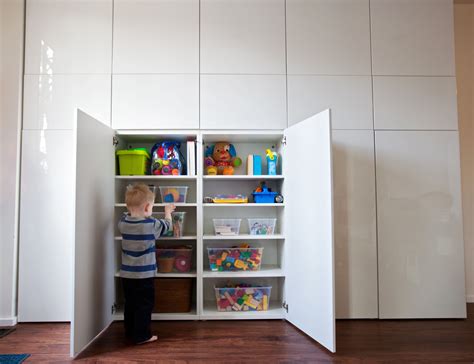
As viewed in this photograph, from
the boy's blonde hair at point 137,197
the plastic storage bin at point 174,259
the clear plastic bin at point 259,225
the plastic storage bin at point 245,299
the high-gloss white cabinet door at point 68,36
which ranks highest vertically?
the high-gloss white cabinet door at point 68,36

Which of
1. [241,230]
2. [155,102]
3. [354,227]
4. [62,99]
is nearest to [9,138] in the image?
[62,99]

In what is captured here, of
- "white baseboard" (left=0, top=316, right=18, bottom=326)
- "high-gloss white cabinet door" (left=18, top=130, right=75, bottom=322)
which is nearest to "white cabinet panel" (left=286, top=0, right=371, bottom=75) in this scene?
"high-gloss white cabinet door" (left=18, top=130, right=75, bottom=322)

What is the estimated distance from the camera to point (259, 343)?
2.31 metres

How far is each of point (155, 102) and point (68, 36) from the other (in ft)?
3.05

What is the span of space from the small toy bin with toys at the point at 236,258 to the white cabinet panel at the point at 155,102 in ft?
3.58

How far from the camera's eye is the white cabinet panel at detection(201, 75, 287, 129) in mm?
2869

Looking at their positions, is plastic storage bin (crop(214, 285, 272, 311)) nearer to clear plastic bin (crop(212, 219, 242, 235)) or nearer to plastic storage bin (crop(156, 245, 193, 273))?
plastic storage bin (crop(156, 245, 193, 273))

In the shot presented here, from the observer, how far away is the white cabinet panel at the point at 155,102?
2850 millimetres

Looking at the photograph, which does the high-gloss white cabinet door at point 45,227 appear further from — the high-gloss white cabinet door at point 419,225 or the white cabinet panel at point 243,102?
the high-gloss white cabinet door at point 419,225

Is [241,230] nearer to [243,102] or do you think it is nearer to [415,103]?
[243,102]

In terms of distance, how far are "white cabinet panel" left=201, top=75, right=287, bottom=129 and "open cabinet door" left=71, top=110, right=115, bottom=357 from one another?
861 mm

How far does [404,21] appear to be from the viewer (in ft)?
9.69

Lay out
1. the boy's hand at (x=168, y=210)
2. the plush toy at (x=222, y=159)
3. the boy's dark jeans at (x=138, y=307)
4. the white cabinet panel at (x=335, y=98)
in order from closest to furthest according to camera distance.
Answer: the boy's dark jeans at (x=138, y=307) → the boy's hand at (x=168, y=210) → the white cabinet panel at (x=335, y=98) → the plush toy at (x=222, y=159)

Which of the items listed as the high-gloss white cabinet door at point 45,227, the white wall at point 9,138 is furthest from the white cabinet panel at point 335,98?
the white wall at point 9,138
